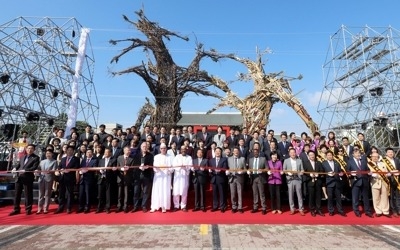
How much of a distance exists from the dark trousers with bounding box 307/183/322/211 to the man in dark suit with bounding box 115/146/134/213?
4178mm

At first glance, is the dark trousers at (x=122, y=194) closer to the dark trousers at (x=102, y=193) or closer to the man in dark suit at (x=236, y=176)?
the dark trousers at (x=102, y=193)

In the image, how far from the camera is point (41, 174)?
7.19m

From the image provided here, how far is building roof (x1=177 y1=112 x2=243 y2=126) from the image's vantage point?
1937 centimetres

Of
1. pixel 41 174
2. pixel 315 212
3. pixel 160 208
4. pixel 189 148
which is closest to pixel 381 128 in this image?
pixel 315 212

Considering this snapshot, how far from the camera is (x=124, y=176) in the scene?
7164 mm

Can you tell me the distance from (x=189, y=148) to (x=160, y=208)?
69.0 inches

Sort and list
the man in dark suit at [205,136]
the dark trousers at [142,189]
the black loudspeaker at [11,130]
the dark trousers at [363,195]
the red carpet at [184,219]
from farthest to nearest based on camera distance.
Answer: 1. the black loudspeaker at [11,130]
2. the man in dark suit at [205,136]
3. the dark trousers at [142,189]
4. the dark trousers at [363,195]
5. the red carpet at [184,219]

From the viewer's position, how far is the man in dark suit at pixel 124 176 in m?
7.11

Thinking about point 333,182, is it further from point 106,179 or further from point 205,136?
point 106,179

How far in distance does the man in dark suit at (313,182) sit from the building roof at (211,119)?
39.3 ft

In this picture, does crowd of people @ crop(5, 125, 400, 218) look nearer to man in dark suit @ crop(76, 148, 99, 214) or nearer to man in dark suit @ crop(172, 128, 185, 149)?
man in dark suit @ crop(76, 148, 99, 214)

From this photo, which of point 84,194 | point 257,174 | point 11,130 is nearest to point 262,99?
point 257,174

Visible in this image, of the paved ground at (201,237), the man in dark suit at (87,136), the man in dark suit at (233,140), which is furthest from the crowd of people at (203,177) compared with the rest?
the paved ground at (201,237)

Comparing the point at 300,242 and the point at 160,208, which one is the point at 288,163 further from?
the point at 160,208
